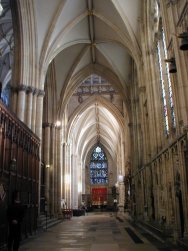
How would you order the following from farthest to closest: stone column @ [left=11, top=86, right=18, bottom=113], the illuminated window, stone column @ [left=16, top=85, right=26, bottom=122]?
stone column @ [left=11, top=86, right=18, bottom=113] → stone column @ [left=16, top=85, right=26, bottom=122] → the illuminated window

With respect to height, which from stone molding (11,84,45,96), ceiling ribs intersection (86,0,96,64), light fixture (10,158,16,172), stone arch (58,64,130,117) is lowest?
light fixture (10,158,16,172)

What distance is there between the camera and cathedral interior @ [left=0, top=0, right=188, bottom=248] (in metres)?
9.03

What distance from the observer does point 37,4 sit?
16453mm

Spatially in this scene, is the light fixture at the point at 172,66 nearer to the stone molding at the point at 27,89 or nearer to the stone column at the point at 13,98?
the stone molding at the point at 27,89

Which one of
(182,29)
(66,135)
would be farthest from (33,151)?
(66,135)

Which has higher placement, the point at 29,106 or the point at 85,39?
the point at 85,39

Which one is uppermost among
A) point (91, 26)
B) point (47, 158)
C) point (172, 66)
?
point (91, 26)

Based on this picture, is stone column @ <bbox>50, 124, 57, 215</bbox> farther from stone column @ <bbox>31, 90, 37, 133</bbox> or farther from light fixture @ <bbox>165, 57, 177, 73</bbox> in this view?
light fixture @ <bbox>165, 57, 177, 73</bbox>

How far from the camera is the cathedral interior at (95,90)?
356 inches

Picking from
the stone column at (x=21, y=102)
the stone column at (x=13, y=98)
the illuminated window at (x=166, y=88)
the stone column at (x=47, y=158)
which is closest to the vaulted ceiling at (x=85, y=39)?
the stone column at (x=21, y=102)

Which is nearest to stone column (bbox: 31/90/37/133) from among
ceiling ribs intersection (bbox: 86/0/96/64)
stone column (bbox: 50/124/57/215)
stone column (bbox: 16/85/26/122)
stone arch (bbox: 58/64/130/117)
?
stone column (bbox: 16/85/26/122)

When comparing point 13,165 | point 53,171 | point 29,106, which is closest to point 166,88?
point 13,165

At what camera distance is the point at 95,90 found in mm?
32500

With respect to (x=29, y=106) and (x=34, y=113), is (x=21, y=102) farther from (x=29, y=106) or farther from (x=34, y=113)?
(x=34, y=113)
